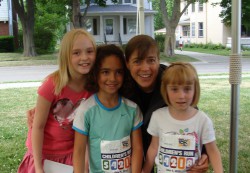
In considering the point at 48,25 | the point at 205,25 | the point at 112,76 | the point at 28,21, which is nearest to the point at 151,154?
the point at 112,76

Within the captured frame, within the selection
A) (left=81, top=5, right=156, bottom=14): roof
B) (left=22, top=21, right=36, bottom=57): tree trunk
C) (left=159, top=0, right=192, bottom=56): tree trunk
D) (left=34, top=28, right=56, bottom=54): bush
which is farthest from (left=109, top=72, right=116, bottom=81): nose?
(left=81, top=5, right=156, bottom=14): roof

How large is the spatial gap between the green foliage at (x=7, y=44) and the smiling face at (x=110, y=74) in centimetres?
2608

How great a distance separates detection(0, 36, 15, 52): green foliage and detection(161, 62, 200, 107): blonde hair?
1036 inches

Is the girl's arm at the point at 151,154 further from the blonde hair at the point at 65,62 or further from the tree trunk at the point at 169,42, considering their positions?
the tree trunk at the point at 169,42

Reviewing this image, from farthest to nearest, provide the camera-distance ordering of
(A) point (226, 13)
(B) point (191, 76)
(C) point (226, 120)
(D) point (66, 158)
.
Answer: (A) point (226, 13) < (C) point (226, 120) < (D) point (66, 158) < (B) point (191, 76)

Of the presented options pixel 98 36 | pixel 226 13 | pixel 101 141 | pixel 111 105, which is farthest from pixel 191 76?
pixel 98 36

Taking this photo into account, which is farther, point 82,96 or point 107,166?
point 82,96

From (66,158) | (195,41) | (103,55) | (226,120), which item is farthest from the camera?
(195,41)

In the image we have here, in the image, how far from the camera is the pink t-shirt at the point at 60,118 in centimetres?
230

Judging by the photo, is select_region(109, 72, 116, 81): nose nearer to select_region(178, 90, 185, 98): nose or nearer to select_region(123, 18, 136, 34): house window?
select_region(178, 90, 185, 98): nose

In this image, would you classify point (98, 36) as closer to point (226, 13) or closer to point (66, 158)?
point (226, 13)

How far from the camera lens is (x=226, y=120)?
21.4ft

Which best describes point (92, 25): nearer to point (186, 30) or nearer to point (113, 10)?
point (113, 10)

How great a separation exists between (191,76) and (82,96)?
0.78 meters
